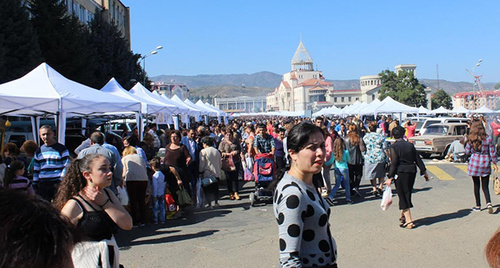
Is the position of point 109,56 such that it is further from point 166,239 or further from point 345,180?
point 166,239

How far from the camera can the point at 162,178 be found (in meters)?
Result: 8.66

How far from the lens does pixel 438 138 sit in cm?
1888

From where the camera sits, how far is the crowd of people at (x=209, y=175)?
2646 millimetres

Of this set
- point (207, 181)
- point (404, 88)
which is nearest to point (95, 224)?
point (207, 181)

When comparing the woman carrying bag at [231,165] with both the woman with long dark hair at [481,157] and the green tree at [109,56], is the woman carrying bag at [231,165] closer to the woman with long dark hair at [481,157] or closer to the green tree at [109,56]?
the woman with long dark hair at [481,157]

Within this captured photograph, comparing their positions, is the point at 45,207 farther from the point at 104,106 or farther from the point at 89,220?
the point at 104,106

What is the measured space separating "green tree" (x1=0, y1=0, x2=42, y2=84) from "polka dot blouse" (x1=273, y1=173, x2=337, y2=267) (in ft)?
70.5

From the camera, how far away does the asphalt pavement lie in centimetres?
595

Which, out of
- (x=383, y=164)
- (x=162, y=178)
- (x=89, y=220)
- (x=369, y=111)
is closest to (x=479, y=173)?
(x=383, y=164)

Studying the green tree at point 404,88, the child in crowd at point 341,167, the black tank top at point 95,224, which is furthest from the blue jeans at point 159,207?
the green tree at point 404,88

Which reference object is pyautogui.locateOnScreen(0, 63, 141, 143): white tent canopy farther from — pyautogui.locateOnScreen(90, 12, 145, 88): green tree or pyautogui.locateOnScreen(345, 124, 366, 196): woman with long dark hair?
pyautogui.locateOnScreen(90, 12, 145, 88): green tree

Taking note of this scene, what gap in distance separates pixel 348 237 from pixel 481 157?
10.8 ft

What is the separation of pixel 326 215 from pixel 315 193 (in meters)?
0.15

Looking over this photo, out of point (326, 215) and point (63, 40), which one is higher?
point (63, 40)
